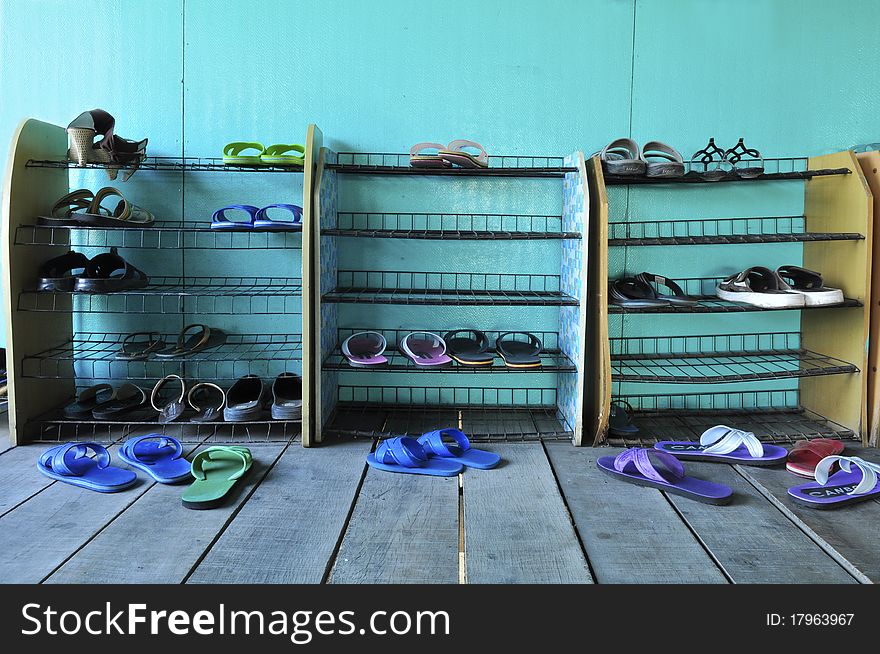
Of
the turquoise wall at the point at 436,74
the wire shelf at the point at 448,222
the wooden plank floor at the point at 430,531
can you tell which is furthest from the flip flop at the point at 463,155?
the wooden plank floor at the point at 430,531

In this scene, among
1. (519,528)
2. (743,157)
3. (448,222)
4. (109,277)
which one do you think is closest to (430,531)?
(519,528)

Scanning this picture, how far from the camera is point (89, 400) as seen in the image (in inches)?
137

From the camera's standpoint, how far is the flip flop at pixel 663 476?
103 inches

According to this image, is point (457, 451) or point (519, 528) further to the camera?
point (457, 451)

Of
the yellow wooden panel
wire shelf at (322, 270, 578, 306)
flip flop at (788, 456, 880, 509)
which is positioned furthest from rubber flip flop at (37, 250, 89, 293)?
the yellow wooden panel

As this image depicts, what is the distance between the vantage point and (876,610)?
74.4 inches

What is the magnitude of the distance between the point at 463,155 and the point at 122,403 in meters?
1.98

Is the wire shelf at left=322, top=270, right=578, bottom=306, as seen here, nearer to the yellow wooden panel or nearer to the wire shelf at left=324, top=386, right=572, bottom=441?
the wire shelf at left=324, top=386, right=572, bottom=441

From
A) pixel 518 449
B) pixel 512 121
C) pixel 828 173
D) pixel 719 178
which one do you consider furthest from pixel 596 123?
pixel 518 449

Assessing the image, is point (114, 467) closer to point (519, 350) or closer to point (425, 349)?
point (425, 349)

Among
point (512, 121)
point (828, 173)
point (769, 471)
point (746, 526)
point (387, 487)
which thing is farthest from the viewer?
point (512, 121)

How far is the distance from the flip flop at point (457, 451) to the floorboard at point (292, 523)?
0.29 meters

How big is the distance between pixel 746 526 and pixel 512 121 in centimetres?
219

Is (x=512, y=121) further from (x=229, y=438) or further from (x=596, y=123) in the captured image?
(x=229, y=438)
